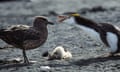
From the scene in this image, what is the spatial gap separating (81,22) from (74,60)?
0.85 metres

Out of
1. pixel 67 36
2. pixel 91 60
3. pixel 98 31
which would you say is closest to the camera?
pixel 91 60

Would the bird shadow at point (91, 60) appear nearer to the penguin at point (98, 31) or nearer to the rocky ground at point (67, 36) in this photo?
the rocky ground at point (67, 36)

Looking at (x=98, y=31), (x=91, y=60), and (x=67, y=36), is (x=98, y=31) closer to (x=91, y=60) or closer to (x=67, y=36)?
(x=91, y=60)

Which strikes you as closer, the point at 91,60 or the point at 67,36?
the point at 91,60

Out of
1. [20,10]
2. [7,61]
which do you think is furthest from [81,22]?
[20,10]

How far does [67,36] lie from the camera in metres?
14.6

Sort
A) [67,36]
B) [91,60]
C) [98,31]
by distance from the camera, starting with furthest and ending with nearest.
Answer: [67,36] → [98,31] → [91,60]

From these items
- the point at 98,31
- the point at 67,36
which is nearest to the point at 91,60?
the point at 98,31

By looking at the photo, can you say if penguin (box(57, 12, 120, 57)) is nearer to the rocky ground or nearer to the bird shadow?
the bird shadow

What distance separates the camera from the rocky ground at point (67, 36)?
9.91 meters

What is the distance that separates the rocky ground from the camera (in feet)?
32.5

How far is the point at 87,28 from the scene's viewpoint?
10.7 meters

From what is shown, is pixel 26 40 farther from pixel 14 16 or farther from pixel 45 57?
pixel 14 16

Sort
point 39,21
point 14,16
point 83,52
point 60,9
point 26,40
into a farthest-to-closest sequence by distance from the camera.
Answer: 1. point 60,9
2. point 14,16
3. point 83,52
4. point 39,21
5. point 26,40
